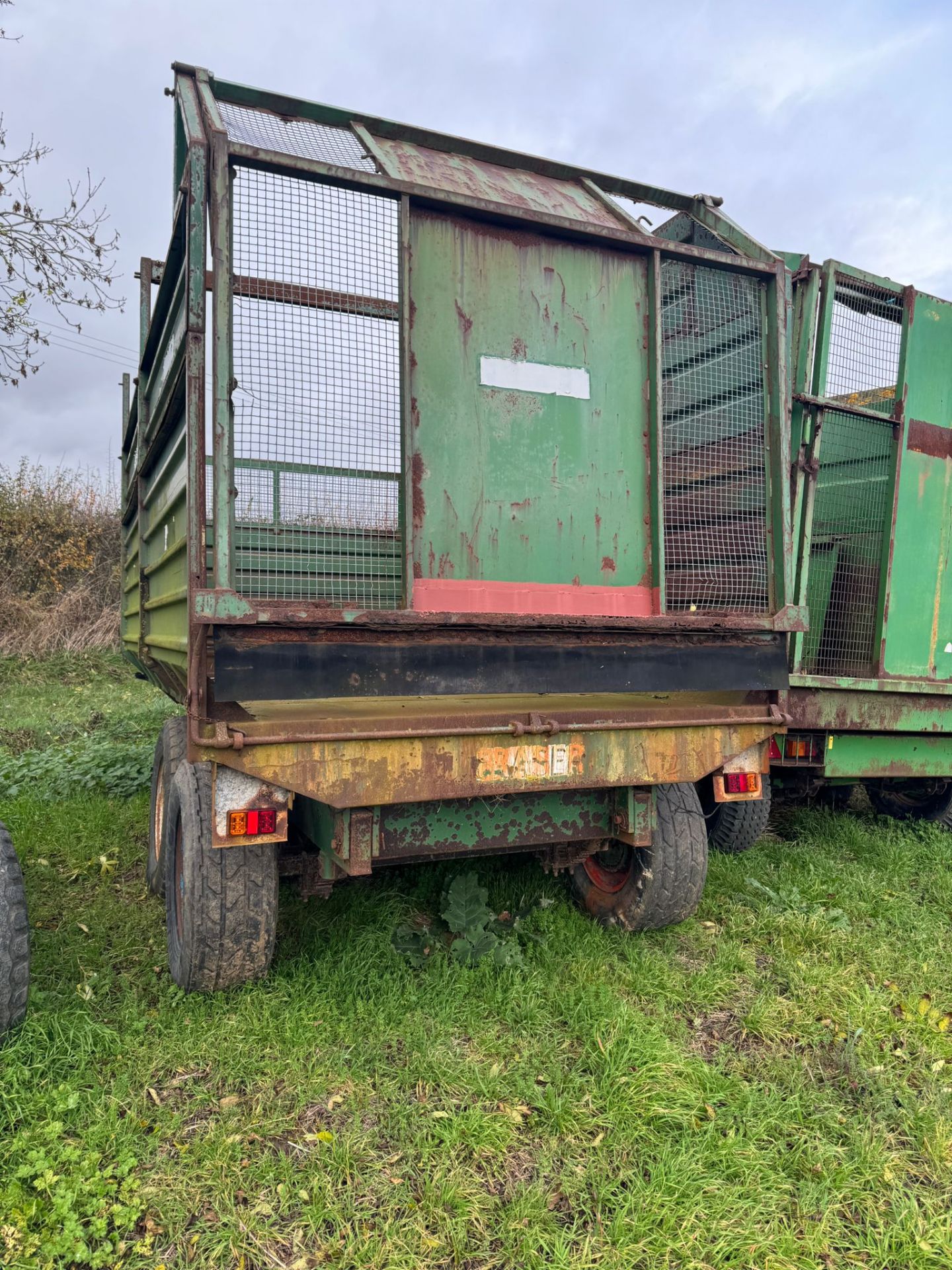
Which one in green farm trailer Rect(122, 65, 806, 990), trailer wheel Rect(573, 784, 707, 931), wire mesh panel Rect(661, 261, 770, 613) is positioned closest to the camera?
green farm trailer Rect(122, 65, 806, 990)

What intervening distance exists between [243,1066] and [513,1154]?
2.83 feet

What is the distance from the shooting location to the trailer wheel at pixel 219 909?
2719 millimetres

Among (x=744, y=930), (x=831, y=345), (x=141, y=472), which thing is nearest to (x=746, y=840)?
(x=744, y=930)

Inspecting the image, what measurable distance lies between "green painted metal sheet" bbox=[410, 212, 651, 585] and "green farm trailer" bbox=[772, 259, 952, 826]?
4.86ft

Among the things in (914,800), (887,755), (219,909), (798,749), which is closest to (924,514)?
(887,755)

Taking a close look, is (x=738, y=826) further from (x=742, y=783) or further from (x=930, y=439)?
(x=930, y=439)

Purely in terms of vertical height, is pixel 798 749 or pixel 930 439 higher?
pixel 930 439

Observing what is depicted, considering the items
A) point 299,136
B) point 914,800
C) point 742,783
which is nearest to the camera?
point 299,136

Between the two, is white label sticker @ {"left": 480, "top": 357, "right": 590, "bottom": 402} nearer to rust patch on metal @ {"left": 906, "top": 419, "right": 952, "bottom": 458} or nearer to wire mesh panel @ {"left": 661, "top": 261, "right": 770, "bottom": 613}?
wire mesh panel @ {"left": 661, "top": 261, "right": 770, "bottom": 613}

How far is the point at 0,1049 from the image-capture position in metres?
2.50

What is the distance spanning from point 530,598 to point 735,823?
245 cm

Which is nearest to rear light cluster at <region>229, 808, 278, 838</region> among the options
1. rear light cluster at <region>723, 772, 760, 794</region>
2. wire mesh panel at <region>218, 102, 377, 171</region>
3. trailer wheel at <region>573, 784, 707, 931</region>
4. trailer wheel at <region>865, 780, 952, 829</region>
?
trailer wheel at <region>573, 784, 707, 931</region>

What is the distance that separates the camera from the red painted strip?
9.05 feet

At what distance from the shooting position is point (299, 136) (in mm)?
2939
